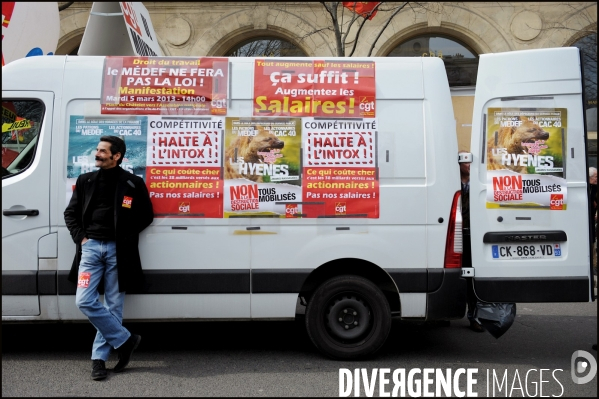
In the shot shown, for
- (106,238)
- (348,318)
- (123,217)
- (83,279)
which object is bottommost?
(348,318)

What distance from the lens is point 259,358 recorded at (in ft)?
17.5

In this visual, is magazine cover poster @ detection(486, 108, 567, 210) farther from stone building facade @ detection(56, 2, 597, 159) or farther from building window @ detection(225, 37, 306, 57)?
building window @ detection(225, 37, 306, 57)

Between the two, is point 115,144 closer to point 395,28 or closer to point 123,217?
point 123,217

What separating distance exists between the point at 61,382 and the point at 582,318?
587cm

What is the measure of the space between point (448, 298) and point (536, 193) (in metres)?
1.15

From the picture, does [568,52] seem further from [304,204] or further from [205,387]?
[205,387]

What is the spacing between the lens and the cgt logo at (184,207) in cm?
504

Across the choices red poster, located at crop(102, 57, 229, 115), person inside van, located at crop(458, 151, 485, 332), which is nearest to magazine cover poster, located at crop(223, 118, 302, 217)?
red poster, located at crop(102, 57, 229, 115)

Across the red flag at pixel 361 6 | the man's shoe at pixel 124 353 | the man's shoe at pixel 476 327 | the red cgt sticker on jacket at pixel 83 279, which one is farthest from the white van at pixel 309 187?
the red flag at pixel 361 6

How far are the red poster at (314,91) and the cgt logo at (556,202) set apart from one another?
65.1 inches

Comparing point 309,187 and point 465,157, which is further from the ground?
point 465,157

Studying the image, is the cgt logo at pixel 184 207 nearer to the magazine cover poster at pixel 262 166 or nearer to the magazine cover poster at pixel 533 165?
the magazine cover poster at pixel 262 166

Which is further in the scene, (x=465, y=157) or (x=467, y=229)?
(x=467, y=229)

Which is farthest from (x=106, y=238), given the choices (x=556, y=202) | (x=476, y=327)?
(x=476, y=327)
